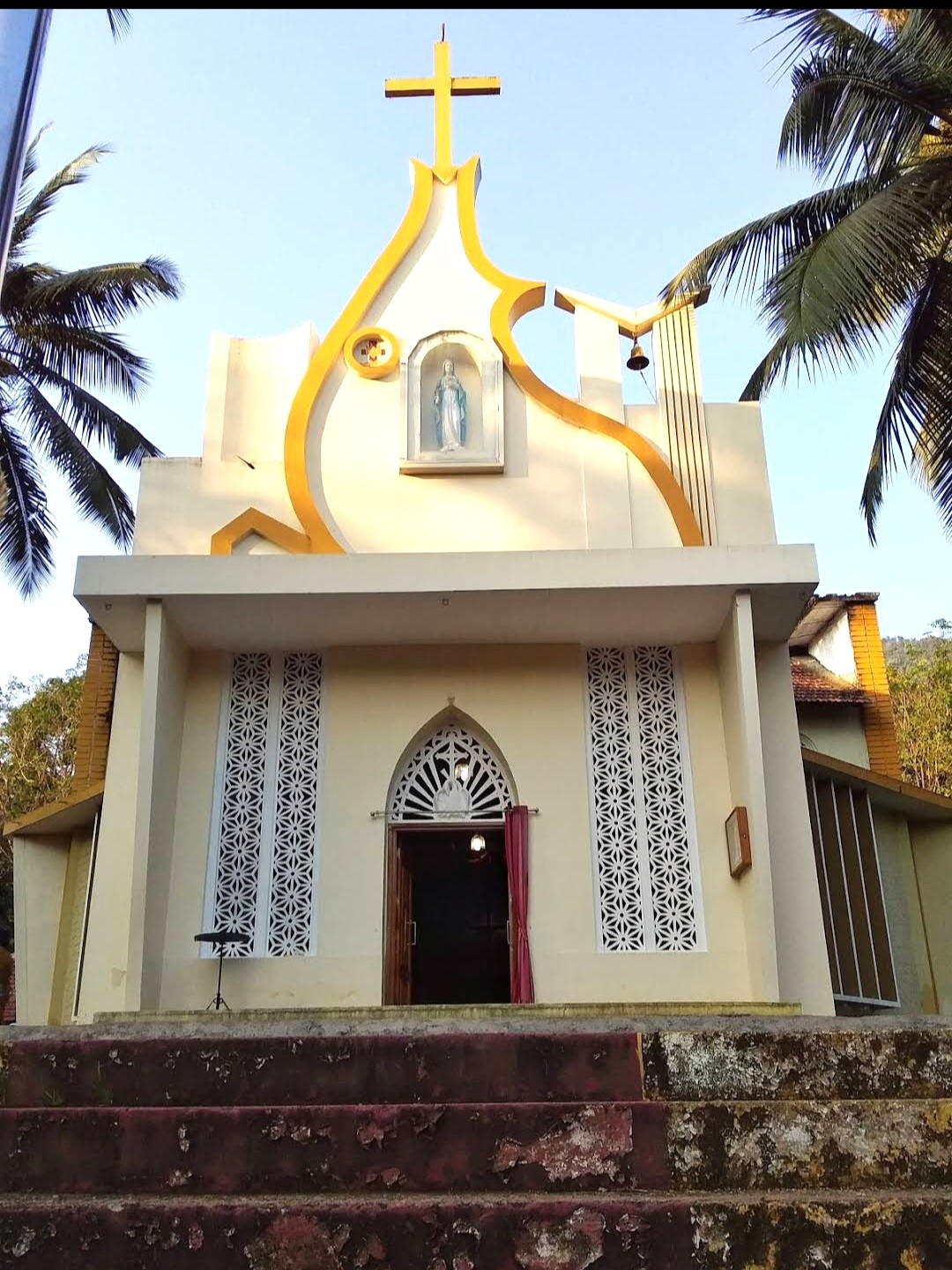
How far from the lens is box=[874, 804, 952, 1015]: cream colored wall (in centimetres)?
1146

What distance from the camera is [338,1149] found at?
3.38m

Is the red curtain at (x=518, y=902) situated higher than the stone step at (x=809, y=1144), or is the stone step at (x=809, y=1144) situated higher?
the red curtain at (x=518, y=902)

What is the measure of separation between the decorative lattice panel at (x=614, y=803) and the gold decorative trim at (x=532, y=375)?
129 centimetres

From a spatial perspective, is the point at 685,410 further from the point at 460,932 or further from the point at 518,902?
the point at 460,932

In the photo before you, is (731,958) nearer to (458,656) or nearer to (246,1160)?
(458,656)

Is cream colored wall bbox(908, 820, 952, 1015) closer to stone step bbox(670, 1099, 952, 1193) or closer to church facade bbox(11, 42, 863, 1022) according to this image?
church facade bbox(11, 42, 863, 1022)

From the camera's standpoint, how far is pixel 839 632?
569 inches

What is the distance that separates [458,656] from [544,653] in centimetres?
70

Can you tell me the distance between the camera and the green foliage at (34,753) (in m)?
22.7

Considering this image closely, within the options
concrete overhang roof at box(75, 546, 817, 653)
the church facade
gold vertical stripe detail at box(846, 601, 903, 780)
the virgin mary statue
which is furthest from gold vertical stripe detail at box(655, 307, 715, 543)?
gold vertical stripe detail at box(846, 601, 903, 780)

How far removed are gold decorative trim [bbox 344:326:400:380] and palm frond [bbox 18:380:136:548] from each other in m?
4.64

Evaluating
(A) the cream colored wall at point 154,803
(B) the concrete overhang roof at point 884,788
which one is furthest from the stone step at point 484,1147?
(B) the concrete overhang roof at point 884,788

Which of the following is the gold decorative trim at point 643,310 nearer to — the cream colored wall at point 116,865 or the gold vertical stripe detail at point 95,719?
the cream colored wall at point 116,865

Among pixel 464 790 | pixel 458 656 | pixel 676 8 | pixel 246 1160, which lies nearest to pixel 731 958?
pixel 464 790
